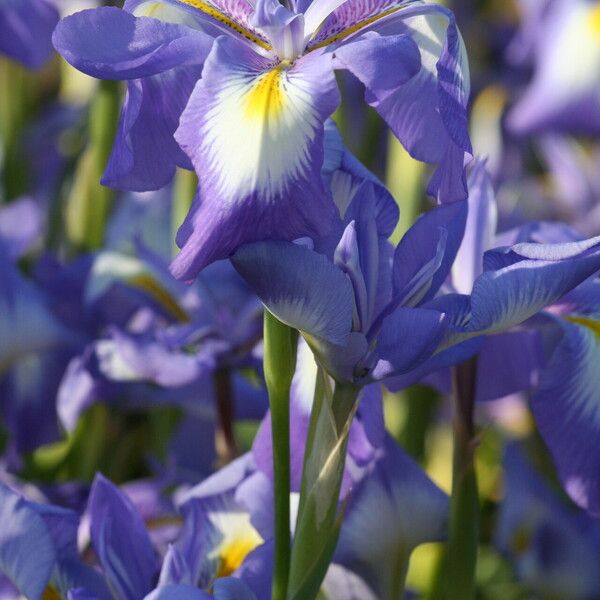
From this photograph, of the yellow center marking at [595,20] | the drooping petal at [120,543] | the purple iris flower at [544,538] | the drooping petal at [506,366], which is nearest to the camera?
the drooping petal at [120,543]

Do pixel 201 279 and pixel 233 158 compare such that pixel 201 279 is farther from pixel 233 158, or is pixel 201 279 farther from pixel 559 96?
pixel 559 96

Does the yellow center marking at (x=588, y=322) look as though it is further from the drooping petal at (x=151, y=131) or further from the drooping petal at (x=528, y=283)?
the drooping petal at (x=151, y=131)

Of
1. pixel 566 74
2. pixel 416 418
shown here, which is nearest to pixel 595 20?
pixel 566 74

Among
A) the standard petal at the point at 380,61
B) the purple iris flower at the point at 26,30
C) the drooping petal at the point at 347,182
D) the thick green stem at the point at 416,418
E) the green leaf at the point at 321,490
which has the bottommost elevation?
the thick green stem at the point at 416,418

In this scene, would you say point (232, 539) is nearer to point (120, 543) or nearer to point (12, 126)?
point (120, 543)

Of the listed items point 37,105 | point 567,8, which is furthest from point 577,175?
point 37,105

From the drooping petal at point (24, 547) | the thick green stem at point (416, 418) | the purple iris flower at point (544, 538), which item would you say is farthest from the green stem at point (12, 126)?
the drooping petal at point (24, 547)
